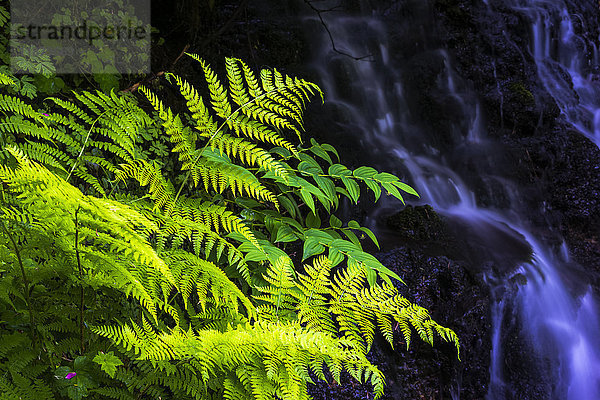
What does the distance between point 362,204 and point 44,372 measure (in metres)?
3.27

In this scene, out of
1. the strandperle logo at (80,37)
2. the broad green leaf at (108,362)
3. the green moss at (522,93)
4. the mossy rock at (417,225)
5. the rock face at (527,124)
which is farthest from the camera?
the green moss at (522,93)

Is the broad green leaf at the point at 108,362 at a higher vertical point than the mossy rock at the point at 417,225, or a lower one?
lower

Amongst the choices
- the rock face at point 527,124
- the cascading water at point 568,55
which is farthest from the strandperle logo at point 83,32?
the cascading water at point 568,55

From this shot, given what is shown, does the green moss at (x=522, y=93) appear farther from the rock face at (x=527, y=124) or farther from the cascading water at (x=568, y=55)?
the cascading water at (x=568, y=55)

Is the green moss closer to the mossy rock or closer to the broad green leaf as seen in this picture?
the mossy rock

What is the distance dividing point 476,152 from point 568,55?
3.94m

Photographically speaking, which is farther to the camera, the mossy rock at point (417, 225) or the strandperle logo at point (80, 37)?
the mossy rock at point (417, 225)

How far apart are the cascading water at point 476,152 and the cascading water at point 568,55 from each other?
3 centimetres

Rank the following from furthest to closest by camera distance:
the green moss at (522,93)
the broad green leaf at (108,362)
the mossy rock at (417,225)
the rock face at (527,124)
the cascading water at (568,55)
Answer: the cascading water at (568,55) < the green moss at (522,93) < the rock face at (527,124) < the mossy rock at (417,225) < the broad green leaf at (108,362)

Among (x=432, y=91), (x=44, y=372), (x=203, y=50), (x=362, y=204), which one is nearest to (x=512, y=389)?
(x=362, y=204)

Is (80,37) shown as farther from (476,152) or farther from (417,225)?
(476,152)

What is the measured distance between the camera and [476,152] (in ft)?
21.2

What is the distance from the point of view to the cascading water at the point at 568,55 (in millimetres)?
7691

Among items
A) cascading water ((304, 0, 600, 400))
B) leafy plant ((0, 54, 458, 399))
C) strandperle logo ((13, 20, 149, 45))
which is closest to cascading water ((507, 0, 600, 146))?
cascading water ((304, 0, 600, 400))
